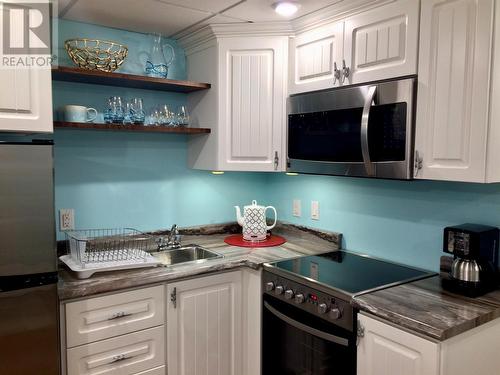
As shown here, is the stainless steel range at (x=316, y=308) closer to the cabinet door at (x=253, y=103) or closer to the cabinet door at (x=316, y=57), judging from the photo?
the cabinet door at (x=253, y=103)

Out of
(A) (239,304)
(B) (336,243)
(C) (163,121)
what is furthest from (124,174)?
(B) (336,243)

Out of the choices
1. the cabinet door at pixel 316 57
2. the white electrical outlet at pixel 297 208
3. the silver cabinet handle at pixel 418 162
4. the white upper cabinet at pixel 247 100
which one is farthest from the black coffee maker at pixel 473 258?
the white electrical outlet at pixel 297 208

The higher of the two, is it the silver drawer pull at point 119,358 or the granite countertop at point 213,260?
the granite countertop at point 213,260

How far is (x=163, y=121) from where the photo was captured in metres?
2.51

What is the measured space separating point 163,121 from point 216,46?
0.55 meters

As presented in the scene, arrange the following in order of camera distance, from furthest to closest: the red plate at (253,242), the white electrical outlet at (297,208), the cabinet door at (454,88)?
the white electrical outlet at (297,208) → the red plate at (253,242) → the cabinet door at (454,88)

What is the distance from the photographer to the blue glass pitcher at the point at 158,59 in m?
2.53

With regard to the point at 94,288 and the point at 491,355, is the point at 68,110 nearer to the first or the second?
the point at 94,288

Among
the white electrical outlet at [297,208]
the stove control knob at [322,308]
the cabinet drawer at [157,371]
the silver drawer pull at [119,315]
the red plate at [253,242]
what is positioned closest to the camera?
the stove control knob at [322,308]

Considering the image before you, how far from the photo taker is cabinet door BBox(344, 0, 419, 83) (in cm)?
182

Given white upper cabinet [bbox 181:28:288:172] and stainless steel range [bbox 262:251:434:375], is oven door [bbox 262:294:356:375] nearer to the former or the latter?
stainless steel range [bbox 262:251:434:375]

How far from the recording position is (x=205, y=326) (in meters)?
2.26

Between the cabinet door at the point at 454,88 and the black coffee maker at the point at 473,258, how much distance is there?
26 centimetres

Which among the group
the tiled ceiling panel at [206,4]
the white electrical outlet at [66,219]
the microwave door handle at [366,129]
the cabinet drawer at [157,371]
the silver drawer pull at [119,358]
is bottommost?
the cabinet drawer at [157,371]
